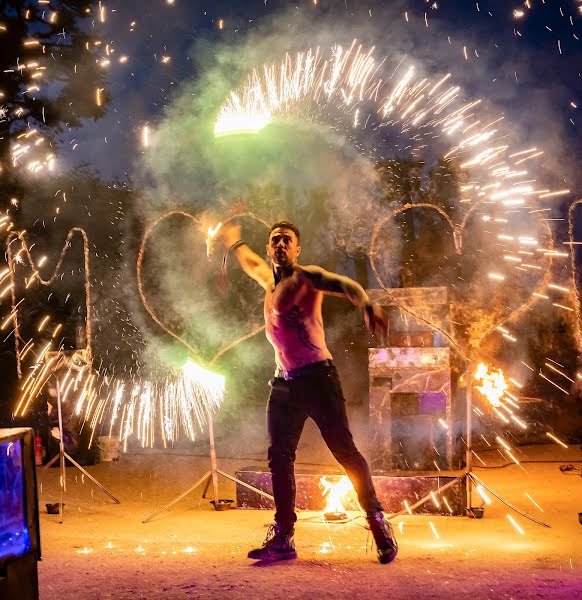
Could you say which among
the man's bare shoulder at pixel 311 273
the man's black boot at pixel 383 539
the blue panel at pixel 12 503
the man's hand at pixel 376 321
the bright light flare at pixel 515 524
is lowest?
the bright light flare at pixel 515 524

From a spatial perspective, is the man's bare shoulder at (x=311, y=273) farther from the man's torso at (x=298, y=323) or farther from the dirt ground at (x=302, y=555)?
the dirt ground at (x=302, y=555)

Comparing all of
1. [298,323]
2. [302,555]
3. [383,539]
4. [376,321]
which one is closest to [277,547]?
[302,555]

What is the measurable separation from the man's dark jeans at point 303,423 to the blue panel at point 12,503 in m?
1.76

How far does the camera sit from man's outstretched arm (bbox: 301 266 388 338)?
12.6 feet

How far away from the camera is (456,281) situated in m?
11.1

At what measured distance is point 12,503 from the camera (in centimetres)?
278

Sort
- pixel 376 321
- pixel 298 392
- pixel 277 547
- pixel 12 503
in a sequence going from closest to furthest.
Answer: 1. pixel 12 503
2. pixel 376 321
3. pixel 277 547
4. pixel 298 392

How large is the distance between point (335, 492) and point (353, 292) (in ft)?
8.62

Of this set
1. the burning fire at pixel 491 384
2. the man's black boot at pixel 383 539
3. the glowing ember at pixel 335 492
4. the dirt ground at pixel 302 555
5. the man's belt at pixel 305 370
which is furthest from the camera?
the burning fire at pixel 491 384

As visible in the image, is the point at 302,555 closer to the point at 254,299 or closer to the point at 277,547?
the point at 277,547

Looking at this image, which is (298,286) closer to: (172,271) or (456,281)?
(456,281)

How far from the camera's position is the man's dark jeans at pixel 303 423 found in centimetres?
408

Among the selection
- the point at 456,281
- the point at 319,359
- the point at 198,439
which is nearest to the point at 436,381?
the point at 456,281

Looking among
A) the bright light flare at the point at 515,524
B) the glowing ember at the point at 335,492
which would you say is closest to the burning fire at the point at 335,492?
the glowing ember at the point at 335,492
